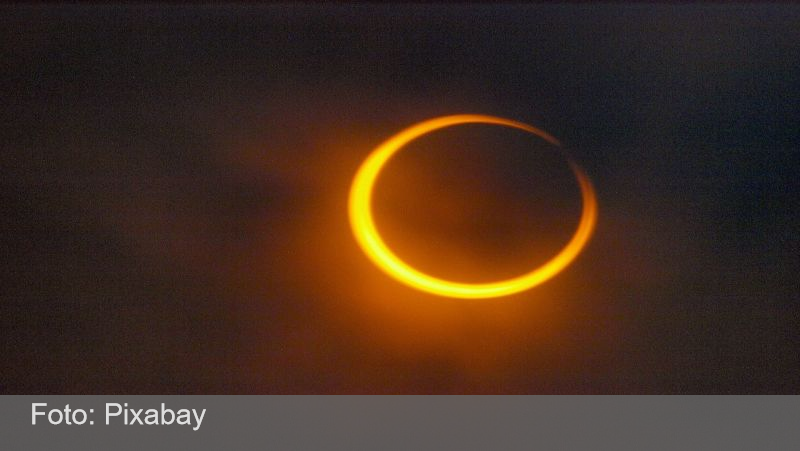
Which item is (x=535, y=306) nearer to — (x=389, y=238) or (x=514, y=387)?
(x=514, y=387)

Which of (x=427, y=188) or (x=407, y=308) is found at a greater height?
(x=427, y=188)

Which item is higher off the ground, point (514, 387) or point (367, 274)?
point (367, 274)

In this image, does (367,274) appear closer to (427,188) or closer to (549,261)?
(427,188)

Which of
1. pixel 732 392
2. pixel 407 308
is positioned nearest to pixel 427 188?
pixel 407 308

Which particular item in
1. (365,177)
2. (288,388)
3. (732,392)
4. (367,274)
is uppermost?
(365,177)

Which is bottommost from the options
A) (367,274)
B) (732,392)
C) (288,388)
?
(732,392)

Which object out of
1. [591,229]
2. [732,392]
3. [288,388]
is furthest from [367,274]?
[732,392]
